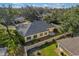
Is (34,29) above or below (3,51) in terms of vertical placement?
above

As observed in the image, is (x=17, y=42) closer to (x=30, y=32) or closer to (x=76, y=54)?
(x=30, y=32)

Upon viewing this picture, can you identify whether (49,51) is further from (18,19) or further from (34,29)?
(18,19)

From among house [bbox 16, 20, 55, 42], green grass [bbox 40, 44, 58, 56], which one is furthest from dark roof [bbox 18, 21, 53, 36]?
green grass [bbox 40, 44, 58, 56]

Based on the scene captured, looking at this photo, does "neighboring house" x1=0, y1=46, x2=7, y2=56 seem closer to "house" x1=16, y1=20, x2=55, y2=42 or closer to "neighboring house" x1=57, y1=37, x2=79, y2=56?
"house" x1=16, y1=20, x2=55, y2=42

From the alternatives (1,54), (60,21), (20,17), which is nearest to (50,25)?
(60,21)

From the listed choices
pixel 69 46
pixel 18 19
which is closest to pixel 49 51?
pixel 69 46

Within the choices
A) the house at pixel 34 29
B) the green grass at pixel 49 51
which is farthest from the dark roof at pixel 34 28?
the green grass at pixel 49 51
